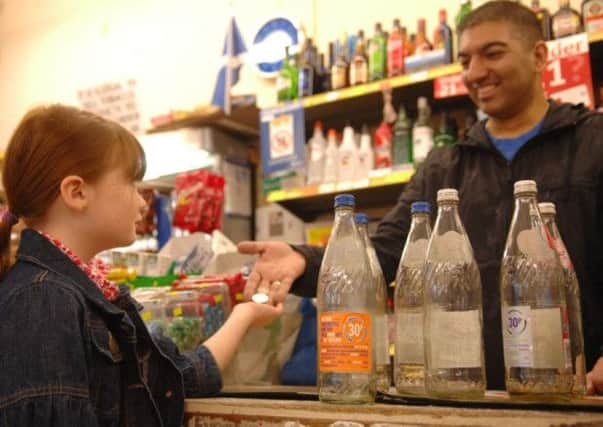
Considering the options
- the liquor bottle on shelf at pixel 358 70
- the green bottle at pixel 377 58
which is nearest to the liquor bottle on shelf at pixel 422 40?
the green bottle at pixel 377 58

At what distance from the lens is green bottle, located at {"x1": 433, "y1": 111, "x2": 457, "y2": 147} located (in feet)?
11.2

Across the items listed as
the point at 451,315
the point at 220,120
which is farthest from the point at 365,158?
the point at 451,315

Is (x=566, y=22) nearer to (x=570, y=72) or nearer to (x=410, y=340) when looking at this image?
(x=570, y=72)

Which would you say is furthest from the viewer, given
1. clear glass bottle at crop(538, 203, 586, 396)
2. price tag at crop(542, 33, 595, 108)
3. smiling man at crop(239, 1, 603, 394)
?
price tag at crop(542, 33, 595, 108)

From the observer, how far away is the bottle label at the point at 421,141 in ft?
11.1

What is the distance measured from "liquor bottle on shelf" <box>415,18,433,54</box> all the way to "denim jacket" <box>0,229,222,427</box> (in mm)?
2541

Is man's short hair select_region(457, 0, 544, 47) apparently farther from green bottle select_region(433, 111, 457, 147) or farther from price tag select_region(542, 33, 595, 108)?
green bottle select_region(433, 111, 457, 147)

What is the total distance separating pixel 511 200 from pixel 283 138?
1.95m

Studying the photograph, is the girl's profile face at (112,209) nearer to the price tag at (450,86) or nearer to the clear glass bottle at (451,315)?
the clear glass bottle at (451,315)

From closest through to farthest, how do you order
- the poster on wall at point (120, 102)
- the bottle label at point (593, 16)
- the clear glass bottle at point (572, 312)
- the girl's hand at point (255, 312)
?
the clear glass bottle at point (572, 312), the girl's hand at point (255, 312), the bottle label at point (593, 16), the poster on wall at point (120, 102)

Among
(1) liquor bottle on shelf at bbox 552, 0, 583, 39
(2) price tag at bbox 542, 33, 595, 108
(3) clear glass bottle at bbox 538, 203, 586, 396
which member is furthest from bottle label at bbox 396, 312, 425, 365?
(1) liquor bottle on shelf at bbox 552, 0, 583, 39

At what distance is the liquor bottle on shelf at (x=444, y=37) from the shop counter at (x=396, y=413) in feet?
8.21

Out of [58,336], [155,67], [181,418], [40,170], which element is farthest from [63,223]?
[155,67]

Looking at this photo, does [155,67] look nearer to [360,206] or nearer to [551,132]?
[360,206]
